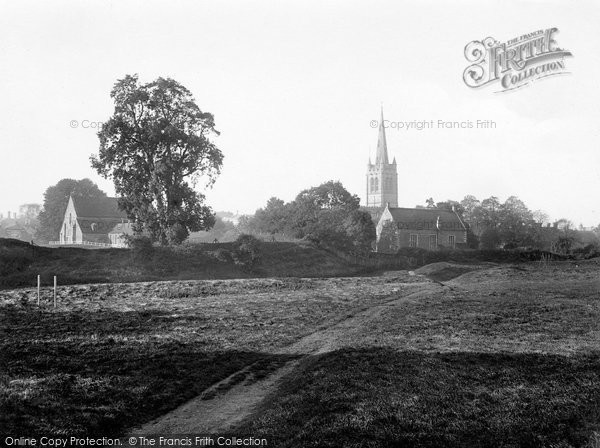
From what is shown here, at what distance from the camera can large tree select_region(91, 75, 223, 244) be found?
44.6m

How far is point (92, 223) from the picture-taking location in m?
77.8

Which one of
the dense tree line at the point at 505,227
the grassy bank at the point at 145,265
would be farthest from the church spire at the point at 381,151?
the grassy bank at the point at 145,265

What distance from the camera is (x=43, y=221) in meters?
88.5

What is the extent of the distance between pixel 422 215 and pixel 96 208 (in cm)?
5359

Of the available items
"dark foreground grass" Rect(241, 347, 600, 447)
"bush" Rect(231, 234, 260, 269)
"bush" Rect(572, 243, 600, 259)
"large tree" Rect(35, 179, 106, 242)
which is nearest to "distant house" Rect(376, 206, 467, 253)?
"bush" Rect(572, 243, 600, 259)

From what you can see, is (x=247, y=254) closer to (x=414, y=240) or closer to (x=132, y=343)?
(x=132, y=343)

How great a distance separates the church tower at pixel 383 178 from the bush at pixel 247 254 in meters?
80.9

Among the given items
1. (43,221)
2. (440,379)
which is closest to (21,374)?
(440,379)

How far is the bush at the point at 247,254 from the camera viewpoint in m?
45.8

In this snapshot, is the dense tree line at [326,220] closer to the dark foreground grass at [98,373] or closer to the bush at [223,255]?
the bush at [223,255]

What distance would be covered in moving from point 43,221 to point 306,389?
8885 cm

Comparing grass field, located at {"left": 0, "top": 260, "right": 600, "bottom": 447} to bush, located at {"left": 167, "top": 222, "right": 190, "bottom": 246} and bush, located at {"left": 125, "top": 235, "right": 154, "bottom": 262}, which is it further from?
bush, located at {"left": 167, "top": 222, "right": 190, "bottom": 246}

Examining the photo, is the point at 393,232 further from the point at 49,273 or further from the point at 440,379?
the point at 440,379

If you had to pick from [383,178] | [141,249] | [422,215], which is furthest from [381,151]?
[141,249]
